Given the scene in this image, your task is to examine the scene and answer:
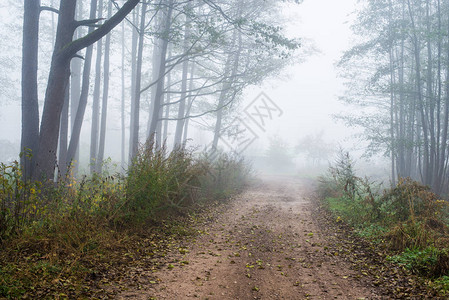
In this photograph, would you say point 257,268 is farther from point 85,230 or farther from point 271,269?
point 85,230

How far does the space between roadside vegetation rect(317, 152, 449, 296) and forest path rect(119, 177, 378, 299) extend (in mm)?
882

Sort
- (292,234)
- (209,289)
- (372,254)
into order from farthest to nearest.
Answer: (292,234)
(372,254)
(209,289)

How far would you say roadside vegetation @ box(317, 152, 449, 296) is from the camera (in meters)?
4.08

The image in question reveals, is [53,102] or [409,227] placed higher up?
[53,102]

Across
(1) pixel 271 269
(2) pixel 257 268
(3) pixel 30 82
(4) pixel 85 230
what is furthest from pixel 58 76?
(1) pixel 271 269

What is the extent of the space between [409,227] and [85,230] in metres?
5.68

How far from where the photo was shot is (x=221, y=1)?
44.9 ft

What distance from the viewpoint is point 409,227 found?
535 cm

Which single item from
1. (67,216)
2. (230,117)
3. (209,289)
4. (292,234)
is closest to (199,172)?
(292,234)

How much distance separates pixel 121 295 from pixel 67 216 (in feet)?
6.02

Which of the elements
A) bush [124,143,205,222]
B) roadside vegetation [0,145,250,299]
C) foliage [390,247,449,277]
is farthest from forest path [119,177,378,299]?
bush [124,143,205,222]

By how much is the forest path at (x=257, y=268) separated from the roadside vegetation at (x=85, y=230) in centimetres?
48

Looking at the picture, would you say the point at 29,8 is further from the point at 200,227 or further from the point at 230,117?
the point at 230,117

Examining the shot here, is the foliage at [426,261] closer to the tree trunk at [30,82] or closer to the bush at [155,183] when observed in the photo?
the bush at [155,183]
